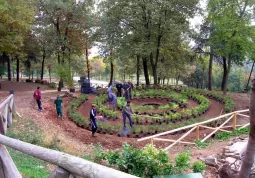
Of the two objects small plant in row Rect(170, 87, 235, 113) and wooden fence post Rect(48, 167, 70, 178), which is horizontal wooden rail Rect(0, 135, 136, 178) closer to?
wooden fence post Rect(48, 167, 70, 178)

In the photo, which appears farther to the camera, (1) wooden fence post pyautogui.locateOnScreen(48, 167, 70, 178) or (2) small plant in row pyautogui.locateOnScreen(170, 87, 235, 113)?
(2) small plant in row pyautogui.locateOnScreen(170, 87, 235, 113)

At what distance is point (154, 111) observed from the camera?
17.5 m

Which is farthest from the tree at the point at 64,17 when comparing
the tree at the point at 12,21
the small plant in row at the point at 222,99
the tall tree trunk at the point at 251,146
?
the tall tree trunk at the point at 251,146

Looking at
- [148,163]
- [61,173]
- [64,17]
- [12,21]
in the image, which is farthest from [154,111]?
[61,173]

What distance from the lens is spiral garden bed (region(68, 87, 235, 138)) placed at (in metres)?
13.3

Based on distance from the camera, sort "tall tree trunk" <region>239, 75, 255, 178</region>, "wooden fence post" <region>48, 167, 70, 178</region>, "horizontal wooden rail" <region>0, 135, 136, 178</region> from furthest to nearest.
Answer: "tall tree trunk" <region>239, 75, 255, 178</region> → "wooden fence post" <region>48, 167, 70, 178</region> → "horizontal wooden rail" <region>0, 135, 136, 178</region>

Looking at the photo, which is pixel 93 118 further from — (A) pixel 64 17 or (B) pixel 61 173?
(A) pixel 64 17

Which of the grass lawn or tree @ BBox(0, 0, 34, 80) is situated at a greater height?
tree @ BBox(0, 0, 34, 80)

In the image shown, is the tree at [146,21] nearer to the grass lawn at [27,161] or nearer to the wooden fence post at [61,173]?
the grass lawn at [27,161]

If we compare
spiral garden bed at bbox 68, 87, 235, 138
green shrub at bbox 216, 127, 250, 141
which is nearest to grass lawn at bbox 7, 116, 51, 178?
spiral garden bed at bbox 68, 87, 235, 138

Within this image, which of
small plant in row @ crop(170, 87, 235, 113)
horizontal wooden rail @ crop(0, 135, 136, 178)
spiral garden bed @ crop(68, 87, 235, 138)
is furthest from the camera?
small plant in row @ crop(170, 87, 235, 113)

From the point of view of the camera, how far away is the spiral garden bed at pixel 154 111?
43.6ft

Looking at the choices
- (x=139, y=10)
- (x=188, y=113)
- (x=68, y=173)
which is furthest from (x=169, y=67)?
(x=68, y=173)

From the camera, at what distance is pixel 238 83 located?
47.6 m
